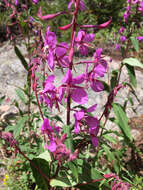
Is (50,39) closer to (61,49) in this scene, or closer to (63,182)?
(61,49)

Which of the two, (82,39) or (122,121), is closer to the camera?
(82,39)

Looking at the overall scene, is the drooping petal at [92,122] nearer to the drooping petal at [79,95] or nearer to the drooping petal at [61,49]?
the drooping petal at [79,95]

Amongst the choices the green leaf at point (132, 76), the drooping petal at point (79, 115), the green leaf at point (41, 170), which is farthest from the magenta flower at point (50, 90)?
the green leaf at point (132, 76)

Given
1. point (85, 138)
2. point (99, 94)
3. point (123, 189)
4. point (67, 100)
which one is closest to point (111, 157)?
point (85, 138)

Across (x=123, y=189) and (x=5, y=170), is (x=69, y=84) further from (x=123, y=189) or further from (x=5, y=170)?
(x=5, y=170)

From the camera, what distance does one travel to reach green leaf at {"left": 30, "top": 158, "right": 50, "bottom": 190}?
4.08 ft

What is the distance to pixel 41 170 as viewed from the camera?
129 centimetres

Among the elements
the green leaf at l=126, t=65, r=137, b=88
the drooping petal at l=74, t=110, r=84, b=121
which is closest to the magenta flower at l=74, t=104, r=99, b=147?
the drooping petal at l=74, t=110, r=84, b=121

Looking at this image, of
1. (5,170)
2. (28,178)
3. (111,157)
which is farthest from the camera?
(5,170)

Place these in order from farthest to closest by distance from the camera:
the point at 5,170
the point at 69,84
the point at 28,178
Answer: the point at 5,170 < the point at 28,178 < the point at 69,84

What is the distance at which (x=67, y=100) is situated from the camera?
110cm

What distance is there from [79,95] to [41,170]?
0.59 metres

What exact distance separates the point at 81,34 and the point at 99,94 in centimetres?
255

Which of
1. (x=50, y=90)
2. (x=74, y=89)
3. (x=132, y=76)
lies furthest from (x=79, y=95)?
(x=132, y=76)
